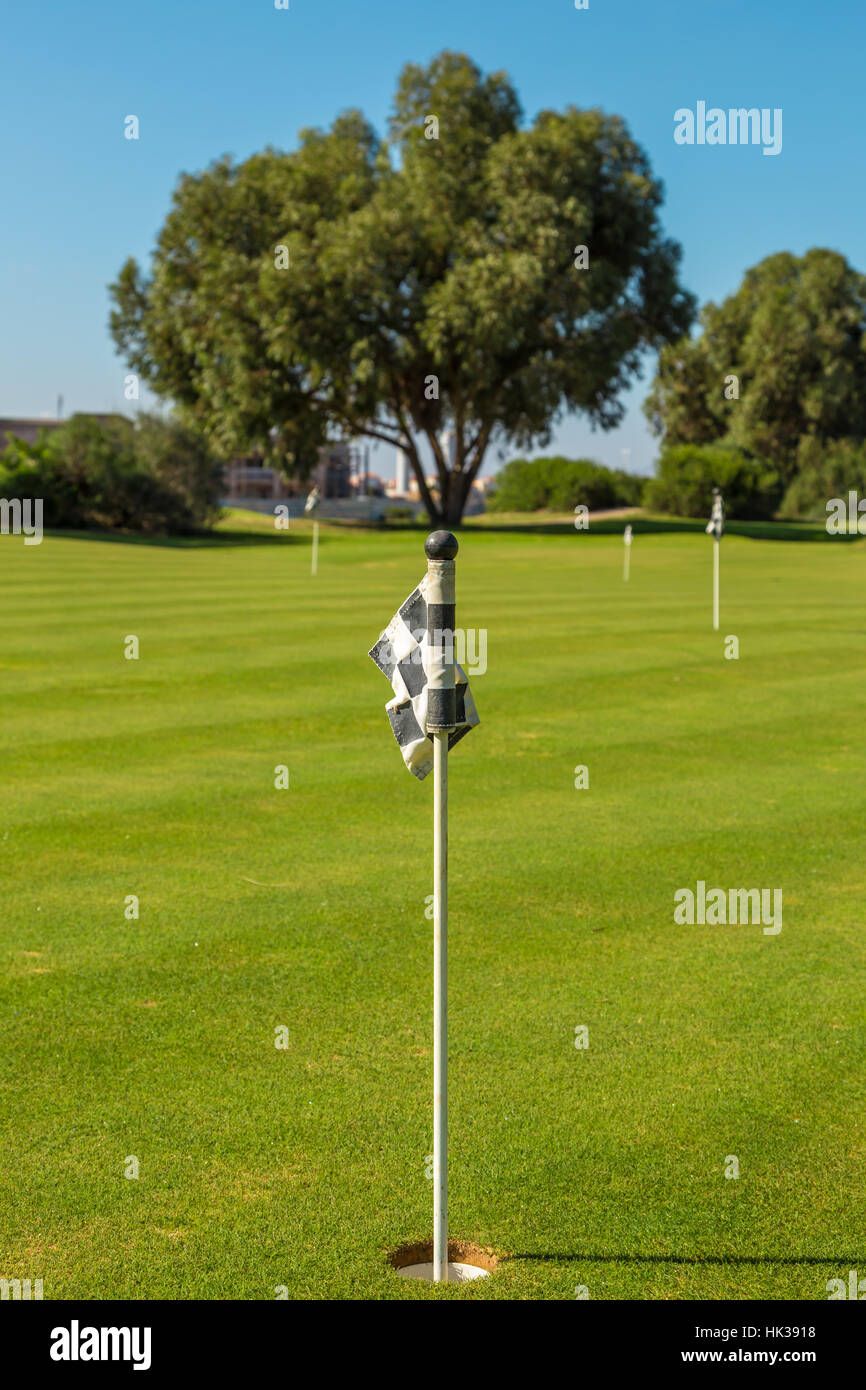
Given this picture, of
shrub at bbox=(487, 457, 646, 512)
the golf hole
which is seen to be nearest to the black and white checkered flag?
the golf hole

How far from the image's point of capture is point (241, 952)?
292 inches

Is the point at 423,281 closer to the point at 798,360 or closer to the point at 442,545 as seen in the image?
the point at 798,360

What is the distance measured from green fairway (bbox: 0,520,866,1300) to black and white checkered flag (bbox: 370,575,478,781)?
1.60 m

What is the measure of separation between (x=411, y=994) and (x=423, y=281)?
55.6m

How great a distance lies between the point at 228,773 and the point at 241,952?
4.29m

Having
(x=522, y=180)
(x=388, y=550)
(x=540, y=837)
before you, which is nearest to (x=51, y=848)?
(x=540, y=837)

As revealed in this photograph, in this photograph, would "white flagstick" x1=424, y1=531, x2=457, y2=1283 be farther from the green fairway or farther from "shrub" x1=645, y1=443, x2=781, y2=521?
"shrub" x1=645, y1=443, x2=781, y2=521

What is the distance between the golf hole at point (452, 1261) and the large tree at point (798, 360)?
276 ft

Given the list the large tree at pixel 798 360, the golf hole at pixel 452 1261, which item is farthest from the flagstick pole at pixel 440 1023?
the large tree at pixel 798 360

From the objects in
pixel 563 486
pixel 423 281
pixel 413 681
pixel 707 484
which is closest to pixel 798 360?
pixel 707 484

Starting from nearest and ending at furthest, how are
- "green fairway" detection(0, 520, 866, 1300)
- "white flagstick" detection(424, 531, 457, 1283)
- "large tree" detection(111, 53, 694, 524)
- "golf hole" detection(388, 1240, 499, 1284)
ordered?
1. "white flagstick" detection(424, 531, 457, 1283)
2. "golf hole" detection(388, 1240, 499, 1284)
3. "green fairway" detection(0, 520, 866, 1300)
4. "large tree" detection(111, 53, 694, 524)

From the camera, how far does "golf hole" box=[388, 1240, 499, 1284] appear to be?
4539mm

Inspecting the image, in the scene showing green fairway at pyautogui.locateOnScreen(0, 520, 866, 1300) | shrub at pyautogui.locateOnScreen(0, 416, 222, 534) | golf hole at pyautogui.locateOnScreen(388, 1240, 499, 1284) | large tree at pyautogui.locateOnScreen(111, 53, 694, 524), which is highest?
large tree at pyautogui.locateOnScreen(111, 53, 694, 524)
